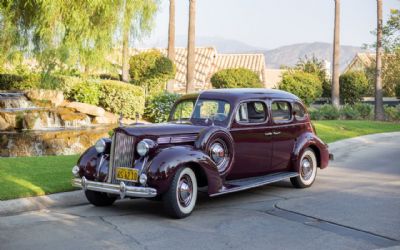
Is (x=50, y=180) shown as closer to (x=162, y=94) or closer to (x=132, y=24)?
(x=132, y=24)

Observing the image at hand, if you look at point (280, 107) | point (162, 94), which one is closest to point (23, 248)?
point (280, 107)

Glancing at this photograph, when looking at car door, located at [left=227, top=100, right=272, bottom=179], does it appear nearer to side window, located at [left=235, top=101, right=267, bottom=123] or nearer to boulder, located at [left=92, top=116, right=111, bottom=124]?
side window, located at [left=235, top=101, right=267, bottom=123]

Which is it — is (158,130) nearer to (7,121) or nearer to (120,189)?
(120,189)

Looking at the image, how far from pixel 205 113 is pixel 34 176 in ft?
11.0

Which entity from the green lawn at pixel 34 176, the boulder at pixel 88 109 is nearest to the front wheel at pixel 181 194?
the green lawn at pixel 34 176

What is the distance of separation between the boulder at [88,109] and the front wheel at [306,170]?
12865 millimetres

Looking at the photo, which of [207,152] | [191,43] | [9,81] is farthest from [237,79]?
[207,152]

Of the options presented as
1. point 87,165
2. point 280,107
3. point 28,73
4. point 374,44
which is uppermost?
point 374,44

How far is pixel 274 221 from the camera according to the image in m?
7.62

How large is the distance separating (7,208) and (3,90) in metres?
16.8

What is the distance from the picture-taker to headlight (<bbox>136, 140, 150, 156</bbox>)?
7809 mm

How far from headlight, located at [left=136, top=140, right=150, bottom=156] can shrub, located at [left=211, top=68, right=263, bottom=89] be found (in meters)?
23.1

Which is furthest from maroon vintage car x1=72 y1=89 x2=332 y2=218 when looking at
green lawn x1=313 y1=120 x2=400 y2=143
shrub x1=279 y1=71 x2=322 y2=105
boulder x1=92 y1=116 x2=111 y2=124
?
shrub x1=279 y1=71 x2=322 y2=105

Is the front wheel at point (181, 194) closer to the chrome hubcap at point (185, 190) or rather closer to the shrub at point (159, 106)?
the chrome hubcap at point (185, 190)
